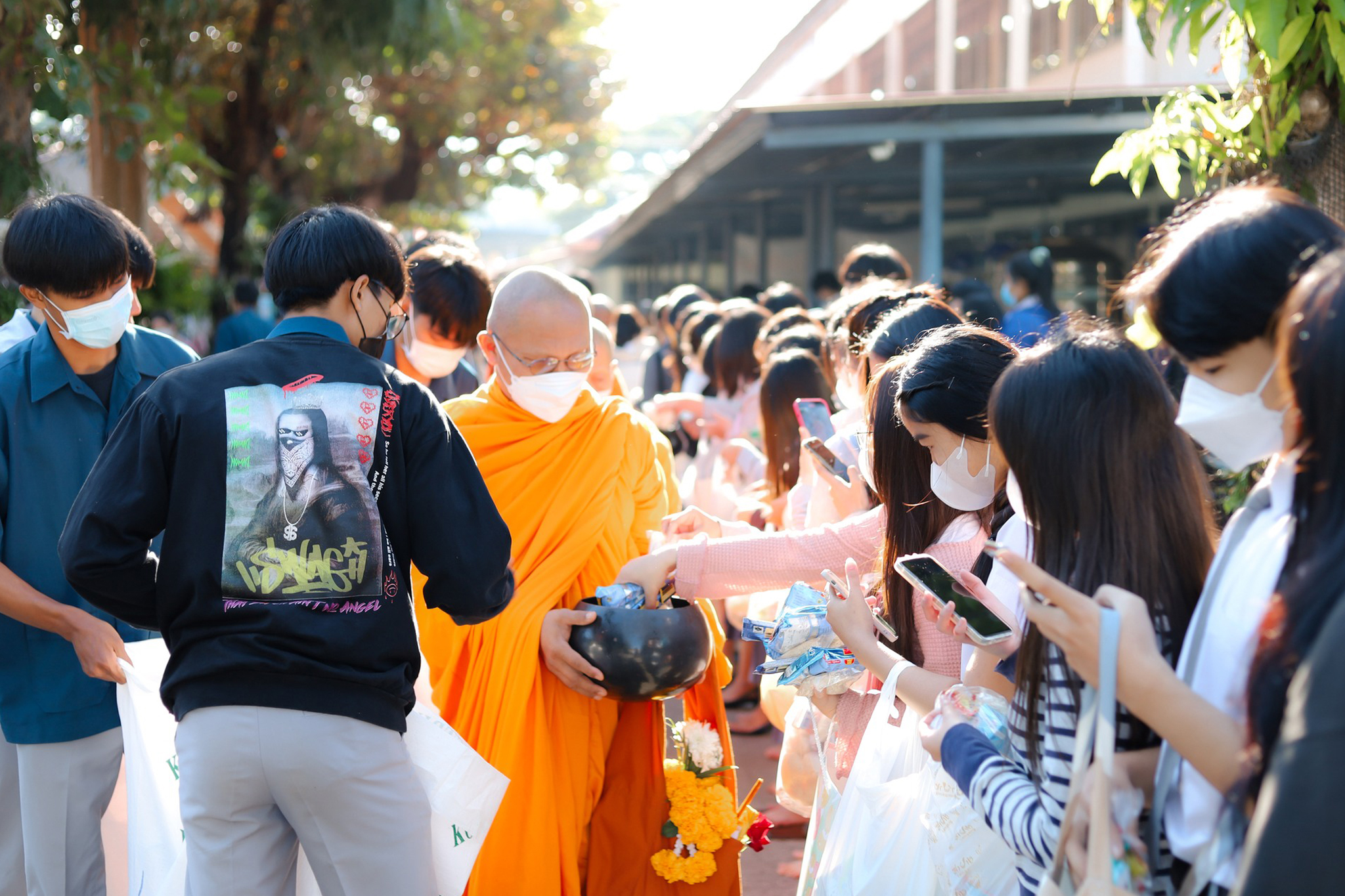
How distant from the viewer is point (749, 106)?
28.2 feet

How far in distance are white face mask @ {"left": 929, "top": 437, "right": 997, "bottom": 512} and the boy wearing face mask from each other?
6.83 ft

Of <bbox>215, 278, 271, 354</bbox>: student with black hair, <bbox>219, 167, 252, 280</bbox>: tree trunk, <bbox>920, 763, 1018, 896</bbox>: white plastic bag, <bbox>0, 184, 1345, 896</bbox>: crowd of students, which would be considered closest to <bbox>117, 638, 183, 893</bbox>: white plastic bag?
<bbox>0, 184, 1345, 896</bbox>: crowd of students

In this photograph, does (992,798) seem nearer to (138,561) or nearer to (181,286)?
(138,561)

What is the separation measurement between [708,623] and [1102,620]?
1699 millimetres

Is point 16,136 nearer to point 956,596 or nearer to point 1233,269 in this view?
point 956,596

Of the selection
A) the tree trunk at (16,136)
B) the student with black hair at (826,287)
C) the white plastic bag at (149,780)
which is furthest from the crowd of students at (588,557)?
the student with black hair at (826,287)

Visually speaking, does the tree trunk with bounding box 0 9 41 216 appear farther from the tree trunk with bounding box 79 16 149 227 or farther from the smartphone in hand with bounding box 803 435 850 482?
the smartphone in hand with bounding box 803 435 850 482

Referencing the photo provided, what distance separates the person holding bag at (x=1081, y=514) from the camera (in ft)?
5.72

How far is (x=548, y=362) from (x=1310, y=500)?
1.98m

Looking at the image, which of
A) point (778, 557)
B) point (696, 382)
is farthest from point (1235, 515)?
point (696, 382)

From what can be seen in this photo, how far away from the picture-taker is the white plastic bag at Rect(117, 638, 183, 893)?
2.49 meters

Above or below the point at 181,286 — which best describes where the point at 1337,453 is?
above

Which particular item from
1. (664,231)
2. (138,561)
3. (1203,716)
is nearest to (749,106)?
(138,561)

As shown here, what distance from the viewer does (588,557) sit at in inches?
121
